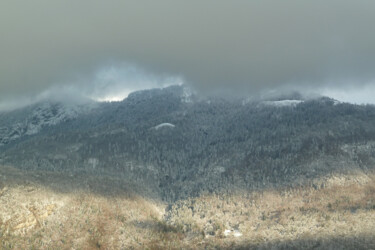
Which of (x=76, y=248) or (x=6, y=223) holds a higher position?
(x=6, y=223)

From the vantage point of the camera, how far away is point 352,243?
181m

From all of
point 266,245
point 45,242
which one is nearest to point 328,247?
point 266,245

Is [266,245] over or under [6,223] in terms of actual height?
under

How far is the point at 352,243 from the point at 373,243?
9378 mm

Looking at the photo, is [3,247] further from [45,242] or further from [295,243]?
[295,243]

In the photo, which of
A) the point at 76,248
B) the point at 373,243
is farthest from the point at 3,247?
the point at 373,243

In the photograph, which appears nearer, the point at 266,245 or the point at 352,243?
the point at 352,243

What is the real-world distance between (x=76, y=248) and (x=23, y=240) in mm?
27410

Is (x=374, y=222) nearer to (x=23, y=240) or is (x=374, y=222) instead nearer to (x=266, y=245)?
(x=266, y=245)

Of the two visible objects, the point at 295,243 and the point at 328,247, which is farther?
the point at 295,243

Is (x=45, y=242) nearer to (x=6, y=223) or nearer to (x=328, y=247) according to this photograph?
(x=6, y=223)

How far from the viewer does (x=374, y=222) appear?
199250 millimetres

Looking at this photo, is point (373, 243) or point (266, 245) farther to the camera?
point (266, 245)

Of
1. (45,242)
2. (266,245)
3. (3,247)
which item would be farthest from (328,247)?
(3,247)
